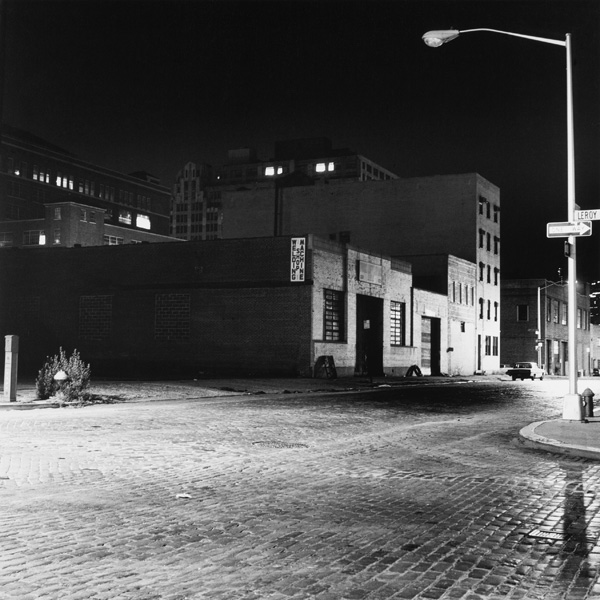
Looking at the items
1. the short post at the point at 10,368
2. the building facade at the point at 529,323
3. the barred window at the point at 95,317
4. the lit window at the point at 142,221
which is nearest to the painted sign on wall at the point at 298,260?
the barred window at the point at 95,317

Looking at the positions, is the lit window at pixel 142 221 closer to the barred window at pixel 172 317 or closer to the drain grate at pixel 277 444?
the barred window at pixel 172 317

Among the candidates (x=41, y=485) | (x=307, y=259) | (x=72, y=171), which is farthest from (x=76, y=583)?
(x=72, y=171)

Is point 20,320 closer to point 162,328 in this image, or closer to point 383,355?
point 162,328

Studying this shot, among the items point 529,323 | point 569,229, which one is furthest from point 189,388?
point 529,323

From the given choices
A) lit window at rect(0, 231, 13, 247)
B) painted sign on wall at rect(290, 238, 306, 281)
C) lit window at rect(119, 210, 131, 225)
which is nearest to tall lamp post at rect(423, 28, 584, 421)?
painted sign on wall at rect(290, 238, 306, 281)

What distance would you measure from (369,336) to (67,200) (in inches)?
2408

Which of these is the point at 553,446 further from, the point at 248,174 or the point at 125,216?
the point at 248,174

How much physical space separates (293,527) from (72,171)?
115 meters

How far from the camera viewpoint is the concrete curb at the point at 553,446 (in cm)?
1167

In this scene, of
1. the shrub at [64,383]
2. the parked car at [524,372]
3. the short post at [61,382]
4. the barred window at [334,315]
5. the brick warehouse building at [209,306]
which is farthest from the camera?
the parked car at [524,372]

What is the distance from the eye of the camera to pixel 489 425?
16.8 metres

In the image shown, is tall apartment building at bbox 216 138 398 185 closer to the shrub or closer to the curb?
the shrub

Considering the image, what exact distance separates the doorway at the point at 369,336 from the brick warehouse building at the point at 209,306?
0.23 feet

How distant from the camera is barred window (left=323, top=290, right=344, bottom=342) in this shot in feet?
134
